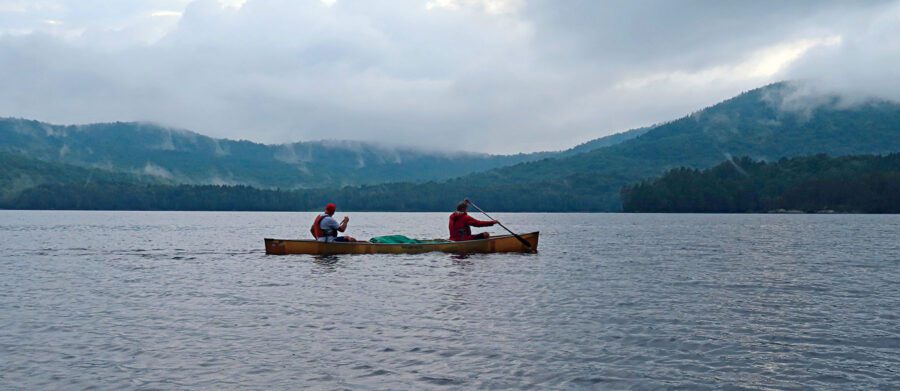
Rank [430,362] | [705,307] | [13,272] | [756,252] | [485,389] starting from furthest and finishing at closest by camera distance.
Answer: [756,252], [13,272], [705,307], [430,362], [485,389]

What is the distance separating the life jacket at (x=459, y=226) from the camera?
48469 mm

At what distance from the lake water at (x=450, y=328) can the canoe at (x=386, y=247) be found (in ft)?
21.3

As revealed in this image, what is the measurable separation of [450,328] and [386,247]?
27.0 meters

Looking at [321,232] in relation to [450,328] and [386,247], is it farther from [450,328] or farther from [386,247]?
[450,328]

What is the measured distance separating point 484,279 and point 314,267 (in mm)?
11962

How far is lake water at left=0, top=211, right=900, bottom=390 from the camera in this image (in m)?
16.0

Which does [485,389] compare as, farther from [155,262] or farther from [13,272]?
[155,262]

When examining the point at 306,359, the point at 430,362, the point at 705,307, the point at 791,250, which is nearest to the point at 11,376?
the point at 306,359

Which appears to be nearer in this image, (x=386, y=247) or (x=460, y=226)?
(x=386, y=247)

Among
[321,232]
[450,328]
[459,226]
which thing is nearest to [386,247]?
[321,232]

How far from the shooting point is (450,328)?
71.0 feet

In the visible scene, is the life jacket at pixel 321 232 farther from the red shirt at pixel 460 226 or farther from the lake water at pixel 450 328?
→ the red shirt at pixel 460 226

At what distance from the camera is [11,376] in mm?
15961

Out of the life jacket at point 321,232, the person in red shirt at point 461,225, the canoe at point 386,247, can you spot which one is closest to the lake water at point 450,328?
the canoe at point 386,247
